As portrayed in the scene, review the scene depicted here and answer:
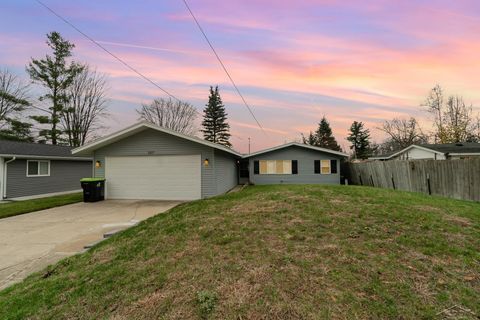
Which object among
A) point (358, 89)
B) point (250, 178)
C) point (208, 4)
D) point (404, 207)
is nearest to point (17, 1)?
point (208, 4)

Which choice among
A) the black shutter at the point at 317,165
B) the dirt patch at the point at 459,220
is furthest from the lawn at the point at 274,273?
the black shutter at the point at 317,165

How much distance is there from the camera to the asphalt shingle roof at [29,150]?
12.9 meters

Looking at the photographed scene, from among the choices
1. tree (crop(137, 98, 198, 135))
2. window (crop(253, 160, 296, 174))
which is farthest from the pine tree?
window (crop(253, 160, 296, 174))

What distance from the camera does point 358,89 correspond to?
13320mm

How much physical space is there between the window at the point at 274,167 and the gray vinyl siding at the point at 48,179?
11.9 m

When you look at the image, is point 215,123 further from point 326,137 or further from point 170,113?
point 326,137

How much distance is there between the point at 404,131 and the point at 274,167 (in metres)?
27.1

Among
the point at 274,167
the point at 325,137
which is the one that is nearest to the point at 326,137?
the point at 325,137

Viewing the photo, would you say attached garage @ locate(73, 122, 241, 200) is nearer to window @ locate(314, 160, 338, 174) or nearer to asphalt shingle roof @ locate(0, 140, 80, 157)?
asphalt shingle roof @ locate(0, 140, 80, 157)

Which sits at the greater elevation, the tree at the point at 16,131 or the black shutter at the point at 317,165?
the tree at the point at 16,131

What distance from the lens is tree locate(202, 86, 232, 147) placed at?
1583 inches

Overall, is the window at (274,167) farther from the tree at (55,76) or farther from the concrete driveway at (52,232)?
the tree at (55,76)

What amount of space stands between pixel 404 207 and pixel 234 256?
14.6ft

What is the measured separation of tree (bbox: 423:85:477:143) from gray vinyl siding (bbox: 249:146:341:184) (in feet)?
60.9
